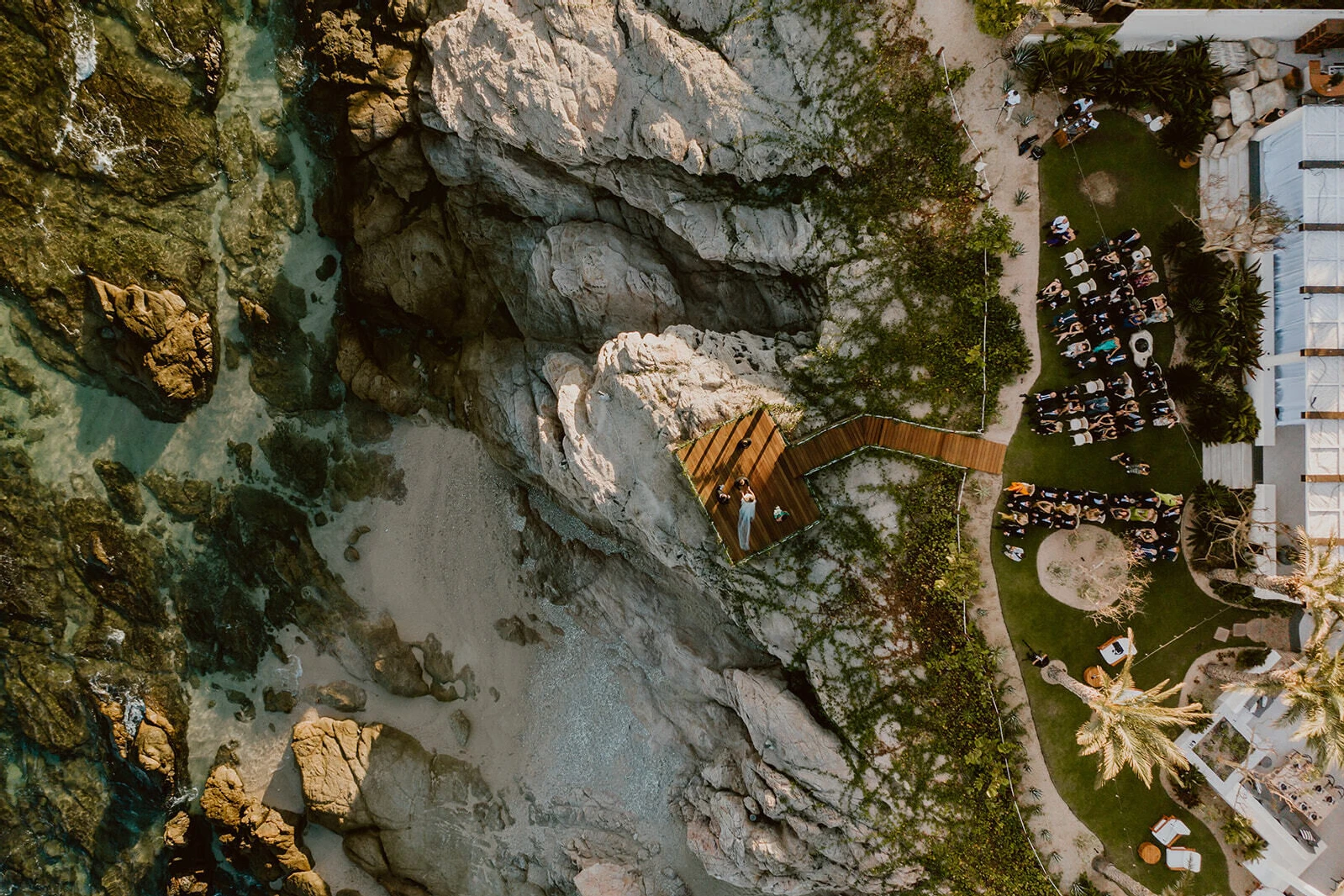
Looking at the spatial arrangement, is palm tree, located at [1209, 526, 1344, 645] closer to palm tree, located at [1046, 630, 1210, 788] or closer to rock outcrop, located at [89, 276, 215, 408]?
palm tree, located at [1046, 630, 1210, 788]

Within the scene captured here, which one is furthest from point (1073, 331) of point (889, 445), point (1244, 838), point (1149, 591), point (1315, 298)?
point (1244, 838)

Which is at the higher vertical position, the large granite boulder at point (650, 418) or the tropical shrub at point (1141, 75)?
the tropical shrub at point (1141, 75)

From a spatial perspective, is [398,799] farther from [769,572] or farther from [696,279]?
[696,279]

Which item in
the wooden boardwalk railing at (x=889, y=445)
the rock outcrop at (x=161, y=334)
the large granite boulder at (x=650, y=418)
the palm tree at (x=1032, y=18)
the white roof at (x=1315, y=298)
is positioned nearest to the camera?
the white roof at (x=1315, y=298)

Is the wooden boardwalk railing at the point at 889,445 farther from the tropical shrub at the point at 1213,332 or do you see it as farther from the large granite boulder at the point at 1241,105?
the large granite boulder at the point at 1241,105

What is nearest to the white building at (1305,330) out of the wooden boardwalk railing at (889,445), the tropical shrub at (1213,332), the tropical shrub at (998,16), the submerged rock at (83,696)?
the tropical shrub at (1213,332)

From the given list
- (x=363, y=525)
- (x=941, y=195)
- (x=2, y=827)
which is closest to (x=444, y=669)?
(x=363, y=525)

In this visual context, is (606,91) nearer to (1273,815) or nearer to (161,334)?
(161,334)
